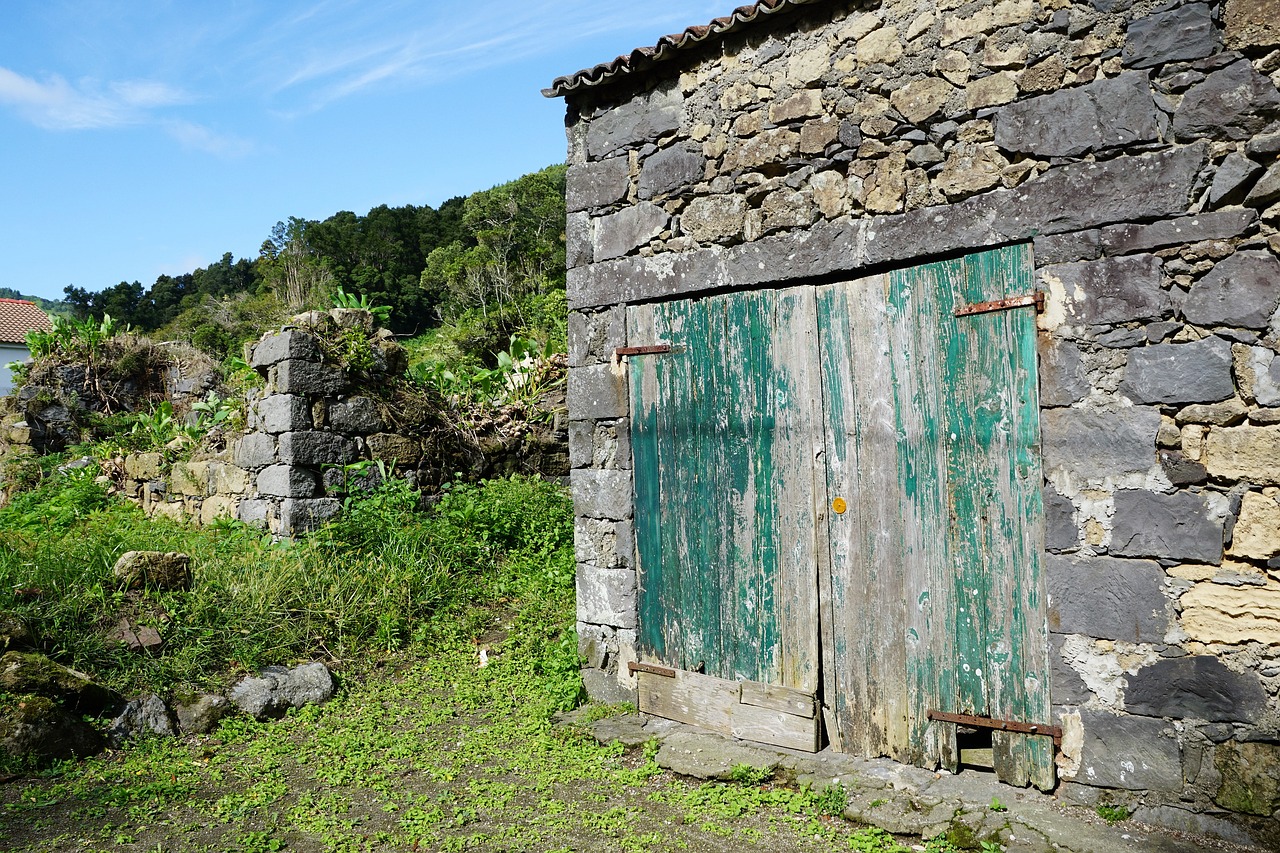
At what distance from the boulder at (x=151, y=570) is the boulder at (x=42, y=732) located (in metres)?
1.24

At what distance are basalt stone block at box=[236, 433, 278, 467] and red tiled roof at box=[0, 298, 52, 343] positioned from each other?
92.6 ft

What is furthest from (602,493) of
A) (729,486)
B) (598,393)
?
(729,486)

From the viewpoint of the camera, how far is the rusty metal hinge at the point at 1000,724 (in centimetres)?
352

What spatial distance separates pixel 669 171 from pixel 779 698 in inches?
114

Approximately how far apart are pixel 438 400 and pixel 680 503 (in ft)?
14.0

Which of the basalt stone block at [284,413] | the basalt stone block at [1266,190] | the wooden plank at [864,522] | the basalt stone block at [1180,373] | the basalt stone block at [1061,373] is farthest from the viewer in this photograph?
the basalt stone block at [284,413]

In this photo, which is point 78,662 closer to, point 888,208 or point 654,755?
point 654,755

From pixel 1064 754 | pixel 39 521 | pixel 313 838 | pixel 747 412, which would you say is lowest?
pixel 313 838

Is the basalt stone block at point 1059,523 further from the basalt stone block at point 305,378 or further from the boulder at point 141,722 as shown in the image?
the basalt stone block at point 305,378

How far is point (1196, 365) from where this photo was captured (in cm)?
322

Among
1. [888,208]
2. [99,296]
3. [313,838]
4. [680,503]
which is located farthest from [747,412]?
[99,296]

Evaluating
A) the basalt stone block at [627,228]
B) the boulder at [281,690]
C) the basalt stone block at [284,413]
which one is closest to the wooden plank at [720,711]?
the boulder at [281,690]

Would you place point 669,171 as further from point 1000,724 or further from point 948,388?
point 1000,724

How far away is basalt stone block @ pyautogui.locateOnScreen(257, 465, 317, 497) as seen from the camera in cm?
683
